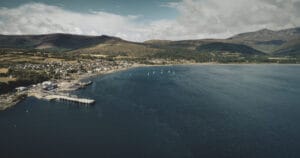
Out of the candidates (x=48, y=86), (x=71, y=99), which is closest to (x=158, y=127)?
(x=71, y=99)

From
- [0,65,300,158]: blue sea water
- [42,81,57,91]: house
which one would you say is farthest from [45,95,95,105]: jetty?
[42,81,57,91]: house

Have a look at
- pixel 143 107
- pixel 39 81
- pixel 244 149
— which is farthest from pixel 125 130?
pixel 39 81

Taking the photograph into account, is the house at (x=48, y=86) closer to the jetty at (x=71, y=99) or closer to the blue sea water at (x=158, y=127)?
the jetty at (x=71, y=99)

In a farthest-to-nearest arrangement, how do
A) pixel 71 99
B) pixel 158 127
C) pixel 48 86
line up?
pixel 48 86 < pixel 71 99 < pixel 158 127

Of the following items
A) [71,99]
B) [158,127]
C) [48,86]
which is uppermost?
[48,86]

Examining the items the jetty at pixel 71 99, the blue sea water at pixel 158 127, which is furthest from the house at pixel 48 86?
the blue sea water at pixel 158 127

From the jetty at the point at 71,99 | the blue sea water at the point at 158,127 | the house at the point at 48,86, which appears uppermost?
the house at the point at 48,86

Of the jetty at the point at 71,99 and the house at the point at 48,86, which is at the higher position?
the house at the point at 48,86

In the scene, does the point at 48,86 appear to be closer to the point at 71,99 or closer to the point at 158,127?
the point at 71,99

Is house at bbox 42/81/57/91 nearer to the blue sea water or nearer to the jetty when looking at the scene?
the jetty
